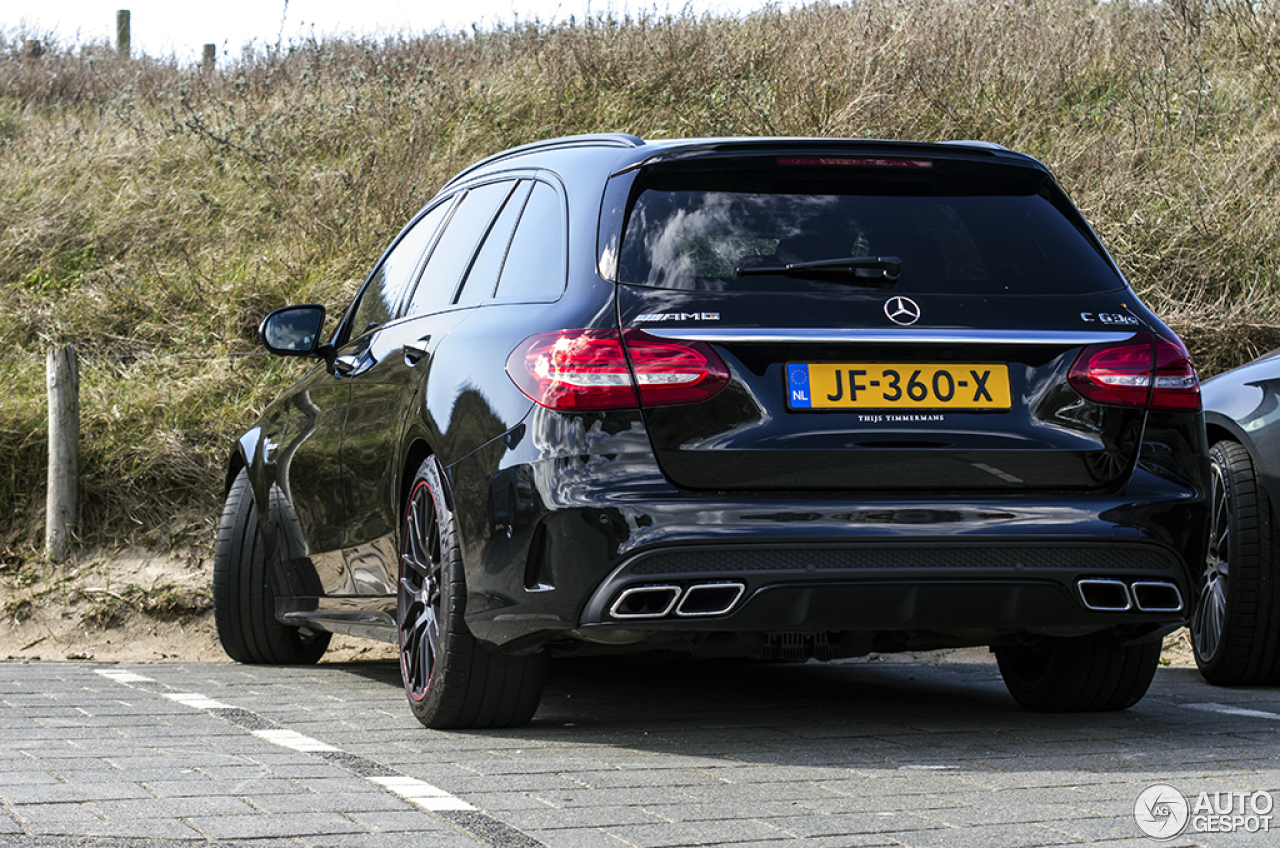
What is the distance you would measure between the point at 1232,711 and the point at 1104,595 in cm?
144

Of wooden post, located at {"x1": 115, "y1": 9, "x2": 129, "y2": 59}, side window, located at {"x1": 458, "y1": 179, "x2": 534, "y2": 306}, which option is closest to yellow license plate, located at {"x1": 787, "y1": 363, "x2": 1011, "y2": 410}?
side window, located at {"x1": 458, "y1": 179, "x2": 534, "y2": 306}

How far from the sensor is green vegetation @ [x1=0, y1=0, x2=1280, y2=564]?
32.7 ft

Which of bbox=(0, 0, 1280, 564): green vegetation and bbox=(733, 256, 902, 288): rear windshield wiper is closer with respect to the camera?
bbox=(733, 256, 902, 288): rear windshield wiper

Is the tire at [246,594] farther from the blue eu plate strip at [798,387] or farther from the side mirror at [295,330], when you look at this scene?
the blue eu plate strip at [798,387]

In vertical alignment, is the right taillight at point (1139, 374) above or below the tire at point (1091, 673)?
above

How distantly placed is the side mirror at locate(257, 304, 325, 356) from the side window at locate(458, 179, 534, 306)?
1215mm

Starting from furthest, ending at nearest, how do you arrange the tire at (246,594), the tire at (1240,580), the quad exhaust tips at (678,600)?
the tire at (246,594) < the tire at (1240,580) < the quad exhaust tips at (678,600)

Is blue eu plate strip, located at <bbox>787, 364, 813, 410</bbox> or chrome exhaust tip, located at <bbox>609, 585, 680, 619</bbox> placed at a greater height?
blue eu plate strip, located at <bbox>787, 364, 813, 410</bbox>

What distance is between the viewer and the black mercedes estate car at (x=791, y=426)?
13.2 feet

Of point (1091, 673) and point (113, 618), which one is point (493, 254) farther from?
point (113, 618)

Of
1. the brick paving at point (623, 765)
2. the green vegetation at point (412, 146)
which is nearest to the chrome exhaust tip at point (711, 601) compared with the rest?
the brick paving at point (623, 765)

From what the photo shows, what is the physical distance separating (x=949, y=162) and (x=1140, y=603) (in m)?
1.36

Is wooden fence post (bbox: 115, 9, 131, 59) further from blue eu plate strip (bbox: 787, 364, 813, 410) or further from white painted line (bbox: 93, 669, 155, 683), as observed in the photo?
blue eu plate strip (bbox: 787, 364, 813, 410)

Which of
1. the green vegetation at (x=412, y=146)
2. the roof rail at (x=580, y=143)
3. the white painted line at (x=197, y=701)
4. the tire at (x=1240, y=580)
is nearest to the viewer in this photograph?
the roof rail at (x=580, y=143)
